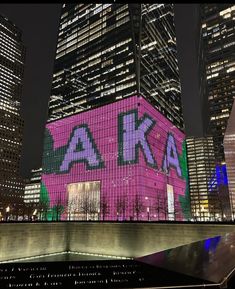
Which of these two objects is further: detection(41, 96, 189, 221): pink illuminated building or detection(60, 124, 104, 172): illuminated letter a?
detection(60, 124, 104, 172): illuminated letter a

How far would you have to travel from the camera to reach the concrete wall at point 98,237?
4738 centimetres

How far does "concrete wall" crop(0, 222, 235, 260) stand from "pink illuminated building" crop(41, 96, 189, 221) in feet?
118

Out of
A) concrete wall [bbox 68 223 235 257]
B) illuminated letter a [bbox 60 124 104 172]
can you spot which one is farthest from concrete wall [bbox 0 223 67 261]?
illuminated letter a [bbox 60 124 104 172]

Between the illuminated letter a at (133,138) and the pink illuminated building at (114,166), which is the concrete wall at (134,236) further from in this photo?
the illuminated letter a at (133,138)

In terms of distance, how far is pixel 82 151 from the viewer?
12419 cm

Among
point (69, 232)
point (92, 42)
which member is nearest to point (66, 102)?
point (92, 42)

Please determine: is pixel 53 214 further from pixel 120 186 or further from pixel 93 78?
pixel 93 78

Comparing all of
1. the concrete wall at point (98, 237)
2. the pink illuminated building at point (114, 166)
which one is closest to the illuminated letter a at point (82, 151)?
the pink illuminated building at point (114, 166)

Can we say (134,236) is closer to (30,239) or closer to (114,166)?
(30,239)

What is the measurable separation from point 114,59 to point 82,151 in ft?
150

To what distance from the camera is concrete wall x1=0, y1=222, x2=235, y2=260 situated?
47.4 meters

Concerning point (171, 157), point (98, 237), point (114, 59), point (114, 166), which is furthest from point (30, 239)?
point (114, 59)

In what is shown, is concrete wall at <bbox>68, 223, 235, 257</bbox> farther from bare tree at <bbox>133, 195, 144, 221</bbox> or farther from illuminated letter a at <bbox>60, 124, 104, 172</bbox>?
illuminated letter a at <bbox>60, 124, 104, 172</bbox>

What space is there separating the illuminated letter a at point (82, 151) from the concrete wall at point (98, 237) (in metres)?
55.1
